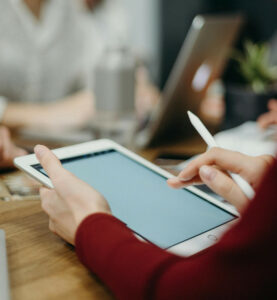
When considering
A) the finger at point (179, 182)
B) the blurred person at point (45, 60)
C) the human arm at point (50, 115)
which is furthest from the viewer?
the blurred person at point (45, 60)

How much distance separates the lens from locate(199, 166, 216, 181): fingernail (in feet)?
1.76

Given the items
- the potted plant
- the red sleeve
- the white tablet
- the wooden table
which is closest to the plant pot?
the potted plant

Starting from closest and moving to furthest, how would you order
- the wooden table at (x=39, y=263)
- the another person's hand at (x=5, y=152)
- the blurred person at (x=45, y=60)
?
the wooden table at (x=39, y=263) → the another person's hand at (x=5, y=152) → the blurred person at (x=45, y=60)

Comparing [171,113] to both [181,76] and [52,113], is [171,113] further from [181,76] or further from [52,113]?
[52,113]

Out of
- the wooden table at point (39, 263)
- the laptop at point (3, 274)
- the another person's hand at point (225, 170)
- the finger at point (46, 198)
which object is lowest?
the wooden table at point (39, 263)

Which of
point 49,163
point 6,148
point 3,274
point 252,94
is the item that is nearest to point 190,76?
point 252,94

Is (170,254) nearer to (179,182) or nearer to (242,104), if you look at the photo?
(179,182)

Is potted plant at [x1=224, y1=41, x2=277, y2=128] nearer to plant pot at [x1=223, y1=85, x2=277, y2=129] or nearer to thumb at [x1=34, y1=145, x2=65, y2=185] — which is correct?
plant pot at [x1=223, y1=85, x2=277, y2=129]

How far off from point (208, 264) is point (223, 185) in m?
0.18

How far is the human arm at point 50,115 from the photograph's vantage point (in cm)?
122

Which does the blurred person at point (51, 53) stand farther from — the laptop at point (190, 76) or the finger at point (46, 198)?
the finger at point (46, 198)

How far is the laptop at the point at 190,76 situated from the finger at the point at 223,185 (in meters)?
0.43

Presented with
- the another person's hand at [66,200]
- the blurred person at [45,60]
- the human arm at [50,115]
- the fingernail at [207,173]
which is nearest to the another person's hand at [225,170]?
the fingernail at [207,173]

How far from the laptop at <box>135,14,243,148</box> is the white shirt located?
2.18 feet
